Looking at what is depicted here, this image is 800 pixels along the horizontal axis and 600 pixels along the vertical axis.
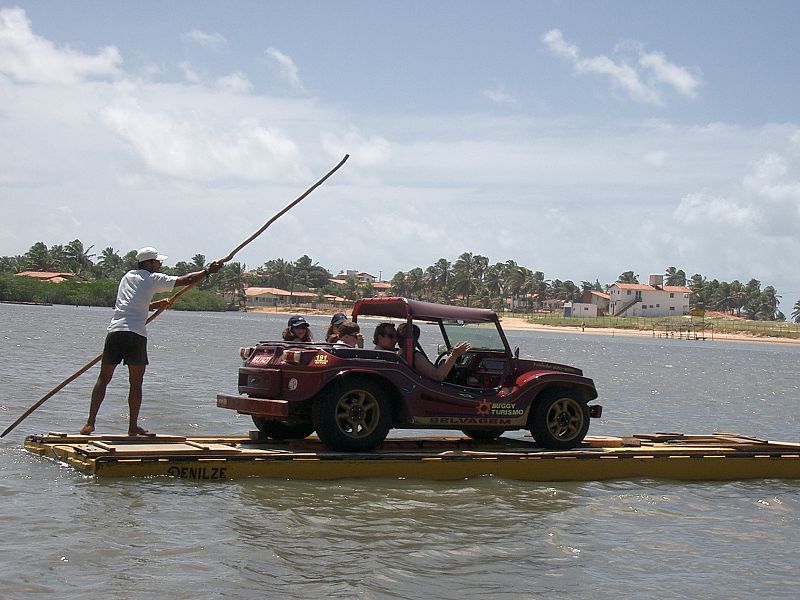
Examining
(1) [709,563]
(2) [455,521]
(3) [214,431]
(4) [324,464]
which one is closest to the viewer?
(1) [709,563]

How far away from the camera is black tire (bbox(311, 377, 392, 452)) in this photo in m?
10.4

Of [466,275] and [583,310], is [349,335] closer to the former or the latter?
[583,310]

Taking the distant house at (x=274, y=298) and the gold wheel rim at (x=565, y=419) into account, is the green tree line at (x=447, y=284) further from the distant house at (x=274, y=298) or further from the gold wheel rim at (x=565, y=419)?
the gold wheel rim at (x=565, y=419)

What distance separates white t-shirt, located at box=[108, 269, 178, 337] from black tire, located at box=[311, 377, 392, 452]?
6.27ft

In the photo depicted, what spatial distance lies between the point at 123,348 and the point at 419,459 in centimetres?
310

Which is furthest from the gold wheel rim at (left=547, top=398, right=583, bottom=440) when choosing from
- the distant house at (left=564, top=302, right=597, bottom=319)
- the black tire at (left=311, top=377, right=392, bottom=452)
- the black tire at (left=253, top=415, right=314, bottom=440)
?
the distant house at (left=564, top=302, right=597, bottom=319)

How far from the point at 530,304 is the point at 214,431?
179 meters

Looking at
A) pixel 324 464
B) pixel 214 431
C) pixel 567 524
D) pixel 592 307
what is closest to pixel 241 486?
pixel 324 464

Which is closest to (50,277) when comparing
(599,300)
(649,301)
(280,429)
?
(599,300)

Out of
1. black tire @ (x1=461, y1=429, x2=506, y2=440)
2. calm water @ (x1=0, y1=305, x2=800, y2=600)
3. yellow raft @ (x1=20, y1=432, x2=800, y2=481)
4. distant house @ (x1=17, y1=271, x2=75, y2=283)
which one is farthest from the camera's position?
distant house @ (x1=17, y1=271, x2=75, y2=283)

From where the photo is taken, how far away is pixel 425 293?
190 metres

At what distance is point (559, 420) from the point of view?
11.8 m

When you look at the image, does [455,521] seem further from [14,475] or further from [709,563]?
[14,475]

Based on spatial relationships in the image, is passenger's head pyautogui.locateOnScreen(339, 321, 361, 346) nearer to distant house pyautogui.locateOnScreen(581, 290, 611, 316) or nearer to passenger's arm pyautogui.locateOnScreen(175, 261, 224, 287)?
passenger's arm pyautogui.locateOnScreen(175, 261, 224, 287)
